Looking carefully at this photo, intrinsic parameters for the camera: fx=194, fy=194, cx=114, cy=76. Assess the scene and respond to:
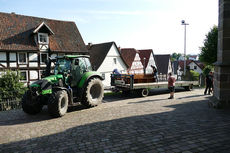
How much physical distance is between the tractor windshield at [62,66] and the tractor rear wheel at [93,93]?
1.25 meters

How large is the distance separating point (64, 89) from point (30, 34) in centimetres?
1970

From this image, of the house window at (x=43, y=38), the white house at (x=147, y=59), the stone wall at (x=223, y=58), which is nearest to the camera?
the stone wall at (x=223, y=58)

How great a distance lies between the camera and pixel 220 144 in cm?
414

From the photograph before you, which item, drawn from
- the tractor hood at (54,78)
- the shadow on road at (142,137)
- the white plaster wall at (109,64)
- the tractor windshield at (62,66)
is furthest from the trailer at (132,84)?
the white plaster wall at (109,64)

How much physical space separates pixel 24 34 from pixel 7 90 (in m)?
11.0

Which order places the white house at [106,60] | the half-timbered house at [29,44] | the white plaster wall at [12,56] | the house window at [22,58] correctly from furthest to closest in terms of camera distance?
the white house at [106,60] → the house window at [22,58] → the white plaster wall at [12,56] → the half-timbered house at [29,44]

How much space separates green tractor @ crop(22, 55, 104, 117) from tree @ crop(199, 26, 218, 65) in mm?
32898

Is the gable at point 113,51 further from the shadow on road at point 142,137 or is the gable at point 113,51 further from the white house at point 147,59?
the shadow on road at point 142,137

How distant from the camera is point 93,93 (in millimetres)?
10000

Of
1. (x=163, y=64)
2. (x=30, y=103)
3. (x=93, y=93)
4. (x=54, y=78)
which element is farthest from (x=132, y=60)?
(x=30, y=103)

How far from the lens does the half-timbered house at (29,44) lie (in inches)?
887

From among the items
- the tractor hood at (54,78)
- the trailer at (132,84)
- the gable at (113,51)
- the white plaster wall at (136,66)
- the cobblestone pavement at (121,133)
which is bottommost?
the cobblestone pavement at (121,133)

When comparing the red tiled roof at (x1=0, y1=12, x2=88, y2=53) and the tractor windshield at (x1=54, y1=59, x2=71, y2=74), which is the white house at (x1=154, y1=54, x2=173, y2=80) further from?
the tractor windshield at (x1=54, y1=59, x2=71, y2=74)

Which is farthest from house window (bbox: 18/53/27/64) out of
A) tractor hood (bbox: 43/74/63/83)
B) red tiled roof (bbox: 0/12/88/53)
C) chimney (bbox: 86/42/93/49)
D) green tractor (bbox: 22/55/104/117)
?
tractor hood (bbox: 43/74/63/83)
